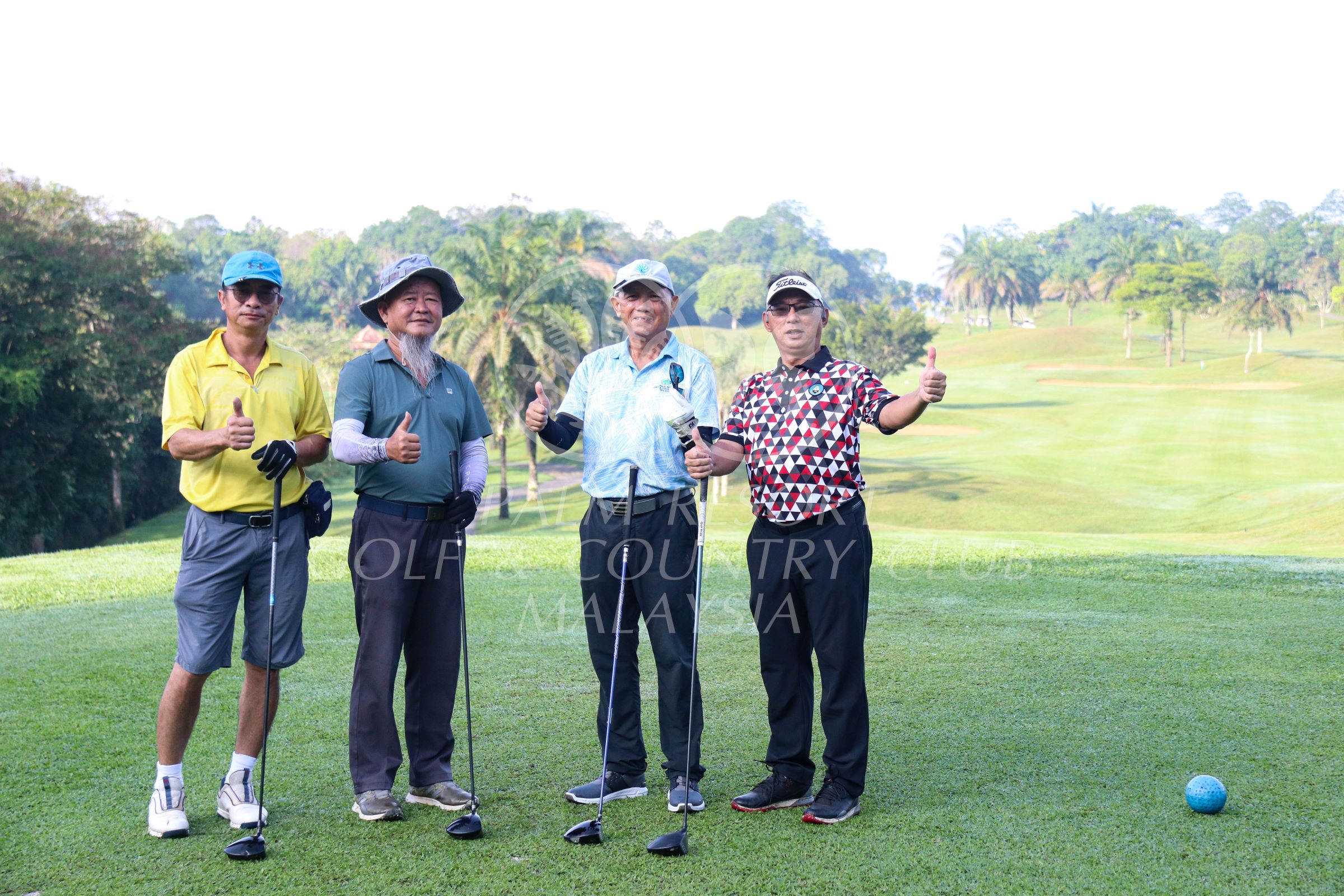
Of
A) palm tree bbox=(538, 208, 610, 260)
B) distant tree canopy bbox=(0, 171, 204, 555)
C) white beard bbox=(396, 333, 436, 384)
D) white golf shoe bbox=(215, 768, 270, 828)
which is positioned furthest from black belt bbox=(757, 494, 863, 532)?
palm tree bbox=(538, 208, 610, 260)

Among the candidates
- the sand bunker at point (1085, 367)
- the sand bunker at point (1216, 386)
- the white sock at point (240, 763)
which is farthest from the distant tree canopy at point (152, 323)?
the sand bunker at point (1216, 386)

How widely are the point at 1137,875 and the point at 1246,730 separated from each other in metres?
2.22

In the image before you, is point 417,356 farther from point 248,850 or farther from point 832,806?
point 832,806

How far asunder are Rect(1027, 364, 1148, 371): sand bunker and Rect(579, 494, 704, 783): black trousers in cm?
7020

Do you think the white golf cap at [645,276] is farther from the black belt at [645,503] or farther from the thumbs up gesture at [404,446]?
the thumbs up gesture at [404,446]

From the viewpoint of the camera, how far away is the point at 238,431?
4.38 meters

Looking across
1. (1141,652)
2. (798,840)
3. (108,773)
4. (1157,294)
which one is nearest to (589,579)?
(798,840)

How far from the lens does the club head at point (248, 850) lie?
4129 mm

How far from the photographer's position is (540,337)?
37906 mm

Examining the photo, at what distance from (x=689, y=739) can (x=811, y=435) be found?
1294 millimetres

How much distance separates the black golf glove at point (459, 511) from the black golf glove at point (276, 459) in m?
0.67

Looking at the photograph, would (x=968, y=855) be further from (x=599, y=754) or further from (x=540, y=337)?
(x=540, y=337)

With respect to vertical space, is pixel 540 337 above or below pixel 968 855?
above

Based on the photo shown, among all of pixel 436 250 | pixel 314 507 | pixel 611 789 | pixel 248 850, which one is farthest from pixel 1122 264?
pixel 248 850
